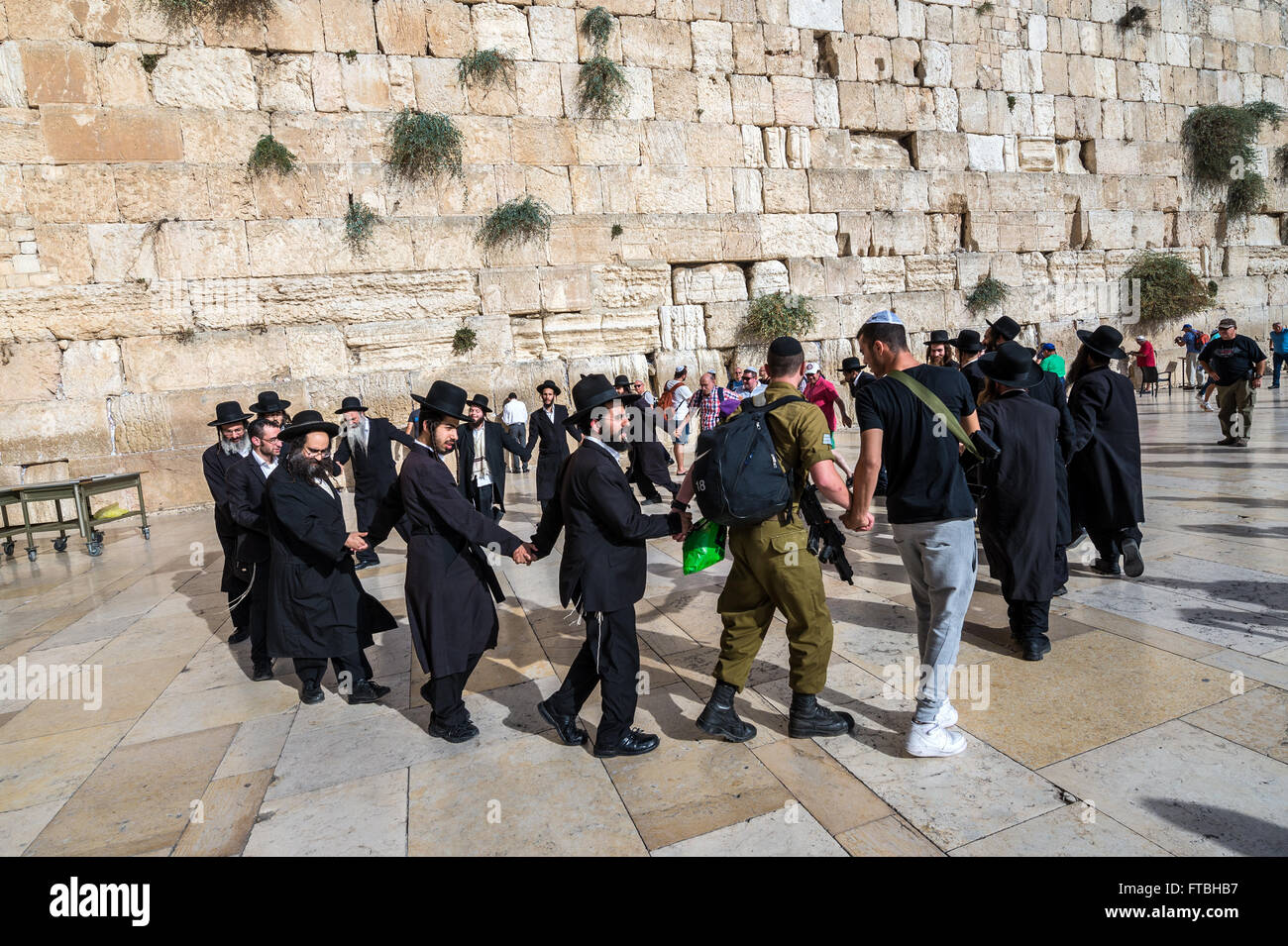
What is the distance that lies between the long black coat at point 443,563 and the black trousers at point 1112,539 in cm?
434

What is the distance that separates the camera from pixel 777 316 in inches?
559

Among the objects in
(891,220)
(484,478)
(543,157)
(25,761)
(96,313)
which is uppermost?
(543,157)

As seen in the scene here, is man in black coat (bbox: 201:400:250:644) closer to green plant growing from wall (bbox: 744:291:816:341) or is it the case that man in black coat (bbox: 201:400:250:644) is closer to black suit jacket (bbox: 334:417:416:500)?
black suit jacket (bbox: 334:417:416:500)

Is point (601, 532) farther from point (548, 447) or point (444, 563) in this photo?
point (548, 447)

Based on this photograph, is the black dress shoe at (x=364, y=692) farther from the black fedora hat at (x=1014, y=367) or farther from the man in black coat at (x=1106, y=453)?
the man in black coat at (x=1106, y=453)

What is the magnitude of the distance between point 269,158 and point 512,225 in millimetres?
3892

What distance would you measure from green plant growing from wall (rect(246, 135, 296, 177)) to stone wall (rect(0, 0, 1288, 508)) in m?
0.17

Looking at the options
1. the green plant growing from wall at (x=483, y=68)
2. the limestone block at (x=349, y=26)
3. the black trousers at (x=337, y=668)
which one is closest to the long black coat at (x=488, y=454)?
the black trousers at (x=337, y=668)

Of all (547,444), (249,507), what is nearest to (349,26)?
(547,444)

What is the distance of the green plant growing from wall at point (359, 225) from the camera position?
1188cm
